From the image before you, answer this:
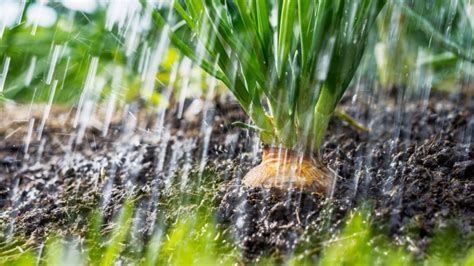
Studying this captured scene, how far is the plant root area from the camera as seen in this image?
95cm

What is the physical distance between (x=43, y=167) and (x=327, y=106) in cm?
78

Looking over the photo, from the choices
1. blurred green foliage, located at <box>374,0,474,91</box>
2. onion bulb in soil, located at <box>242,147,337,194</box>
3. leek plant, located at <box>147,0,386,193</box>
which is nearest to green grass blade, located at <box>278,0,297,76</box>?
leek plant, located at <box>147,0,386,193</box>

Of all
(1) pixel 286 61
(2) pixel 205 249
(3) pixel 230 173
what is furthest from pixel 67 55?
(2) pixel 205 249

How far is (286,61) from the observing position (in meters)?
1.04

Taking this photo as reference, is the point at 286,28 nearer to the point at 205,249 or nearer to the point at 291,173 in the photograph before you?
the point at 291,173

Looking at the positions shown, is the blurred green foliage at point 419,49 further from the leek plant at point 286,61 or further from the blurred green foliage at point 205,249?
the blurred green foliage at point 205,249

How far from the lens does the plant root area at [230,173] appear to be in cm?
95

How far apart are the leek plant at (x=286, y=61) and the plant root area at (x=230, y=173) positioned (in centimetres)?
6

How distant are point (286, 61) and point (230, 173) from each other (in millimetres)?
322

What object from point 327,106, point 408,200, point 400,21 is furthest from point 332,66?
point 400,21

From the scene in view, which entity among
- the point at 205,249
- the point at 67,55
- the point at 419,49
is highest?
the point at 419,49

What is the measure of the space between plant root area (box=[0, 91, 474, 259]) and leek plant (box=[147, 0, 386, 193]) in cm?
6

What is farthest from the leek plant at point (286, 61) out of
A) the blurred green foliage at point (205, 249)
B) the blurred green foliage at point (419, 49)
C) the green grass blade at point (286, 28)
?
the blurred green foliage at point (419, 49)

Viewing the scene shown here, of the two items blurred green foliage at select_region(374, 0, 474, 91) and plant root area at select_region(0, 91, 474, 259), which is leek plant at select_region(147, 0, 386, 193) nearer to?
plant root area at select_region(0, 91, 474, 259)
